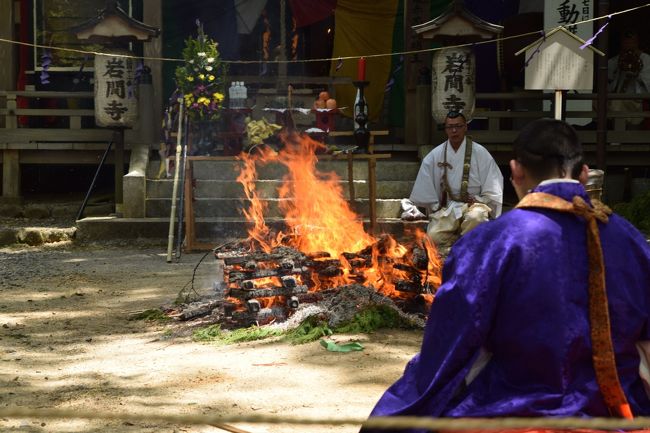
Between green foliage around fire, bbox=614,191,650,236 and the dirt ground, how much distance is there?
6724 mm

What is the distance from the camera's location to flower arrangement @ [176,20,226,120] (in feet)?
42.8

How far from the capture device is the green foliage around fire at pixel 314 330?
6.89 m

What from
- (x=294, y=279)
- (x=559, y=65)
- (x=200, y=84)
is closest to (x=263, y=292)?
(x=294, y=279)

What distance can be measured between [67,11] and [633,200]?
33.1 feet

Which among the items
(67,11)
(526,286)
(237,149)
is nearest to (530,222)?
(526,286)

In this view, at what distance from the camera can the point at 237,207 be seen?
12.7 m

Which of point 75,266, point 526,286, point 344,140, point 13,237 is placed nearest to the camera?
point 526,286

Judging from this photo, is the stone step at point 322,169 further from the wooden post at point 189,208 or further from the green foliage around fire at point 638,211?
the green foliage around fire at point 638,211

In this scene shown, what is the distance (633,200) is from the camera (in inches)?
536

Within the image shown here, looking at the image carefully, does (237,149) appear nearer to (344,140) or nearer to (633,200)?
(344,140)

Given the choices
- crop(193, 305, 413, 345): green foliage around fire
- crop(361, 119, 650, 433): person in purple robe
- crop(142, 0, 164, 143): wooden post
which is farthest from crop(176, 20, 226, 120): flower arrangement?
crop(361, 119, 650, 433): person in purple robe

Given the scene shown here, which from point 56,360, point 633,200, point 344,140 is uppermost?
point 344,140

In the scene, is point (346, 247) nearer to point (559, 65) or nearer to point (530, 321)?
point (559, 65)

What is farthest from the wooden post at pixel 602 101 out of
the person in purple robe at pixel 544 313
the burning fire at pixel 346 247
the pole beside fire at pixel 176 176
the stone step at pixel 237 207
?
the person in purple robe at pixel 544 313
